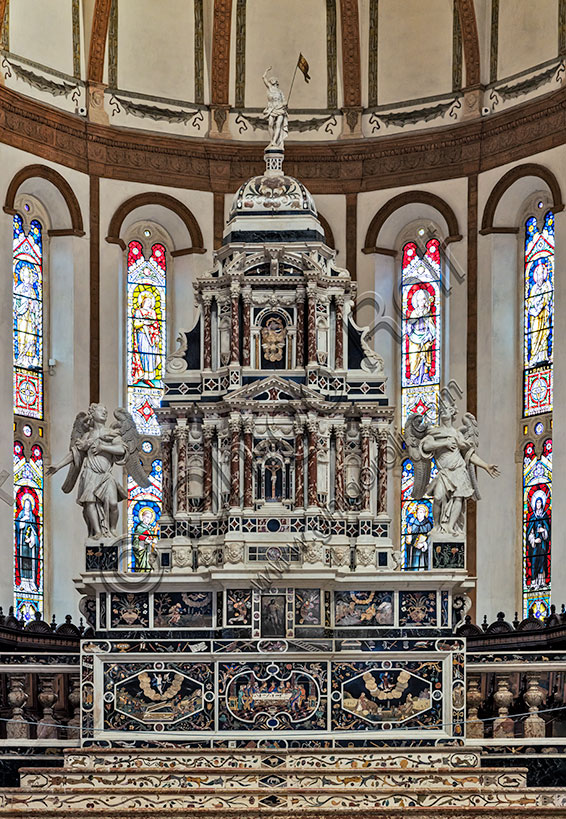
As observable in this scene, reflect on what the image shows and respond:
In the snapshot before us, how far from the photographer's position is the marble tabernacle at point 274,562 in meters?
31.4

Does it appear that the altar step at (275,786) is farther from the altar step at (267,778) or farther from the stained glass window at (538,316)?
the stained glass window at (538,316)

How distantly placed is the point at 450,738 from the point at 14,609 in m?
10.2

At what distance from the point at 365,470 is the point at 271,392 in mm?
1935

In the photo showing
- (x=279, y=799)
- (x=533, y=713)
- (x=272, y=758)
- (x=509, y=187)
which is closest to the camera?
(x=279, y=799)

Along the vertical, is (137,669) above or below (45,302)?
below

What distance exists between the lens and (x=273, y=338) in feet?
109

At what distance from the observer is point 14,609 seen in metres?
37.9

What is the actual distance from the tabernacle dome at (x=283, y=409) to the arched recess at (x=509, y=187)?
57 mm

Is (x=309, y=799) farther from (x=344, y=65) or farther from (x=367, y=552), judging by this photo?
(x=344, y=65)

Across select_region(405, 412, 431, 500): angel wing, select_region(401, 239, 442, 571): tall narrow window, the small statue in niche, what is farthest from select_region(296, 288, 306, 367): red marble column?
select_region(401, 239, 442, 571): tall narrow window

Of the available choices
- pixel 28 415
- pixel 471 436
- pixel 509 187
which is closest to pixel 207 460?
pixel 471 436

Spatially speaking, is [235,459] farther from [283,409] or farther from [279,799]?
[279,799]

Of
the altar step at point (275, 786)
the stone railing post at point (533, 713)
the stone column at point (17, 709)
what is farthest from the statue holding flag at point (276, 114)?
the altar step at point (275, 786)

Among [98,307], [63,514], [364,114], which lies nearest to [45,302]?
[98,307]
